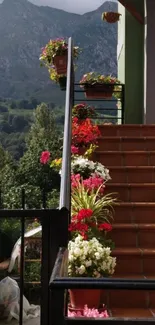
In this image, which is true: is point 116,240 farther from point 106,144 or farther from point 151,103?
point 151,103

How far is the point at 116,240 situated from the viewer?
454cm

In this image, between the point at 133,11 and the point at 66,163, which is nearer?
the point at 66,163

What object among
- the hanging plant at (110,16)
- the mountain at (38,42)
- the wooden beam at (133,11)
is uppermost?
the mountain at (38,42)

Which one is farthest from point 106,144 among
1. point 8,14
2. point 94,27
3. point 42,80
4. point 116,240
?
point 8,14

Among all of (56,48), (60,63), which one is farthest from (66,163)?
(56,48)

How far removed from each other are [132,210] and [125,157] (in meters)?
1.18

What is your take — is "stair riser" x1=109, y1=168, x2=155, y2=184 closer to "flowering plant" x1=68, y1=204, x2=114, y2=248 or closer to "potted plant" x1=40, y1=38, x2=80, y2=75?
"flowering plant" x1=68, y1=204, x2=114, y2=248

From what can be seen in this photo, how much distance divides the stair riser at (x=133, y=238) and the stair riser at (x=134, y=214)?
0.26 metres

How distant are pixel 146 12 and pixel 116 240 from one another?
5.14 metres

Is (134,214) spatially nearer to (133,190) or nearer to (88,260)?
(133,190)

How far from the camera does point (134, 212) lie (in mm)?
4922

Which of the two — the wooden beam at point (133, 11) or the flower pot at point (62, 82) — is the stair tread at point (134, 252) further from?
the wooden beam at point (133, 11)

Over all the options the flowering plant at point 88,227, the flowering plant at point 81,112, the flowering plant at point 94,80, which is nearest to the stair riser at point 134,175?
the flowering plant at point 88,227

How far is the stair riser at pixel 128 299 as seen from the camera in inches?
155
